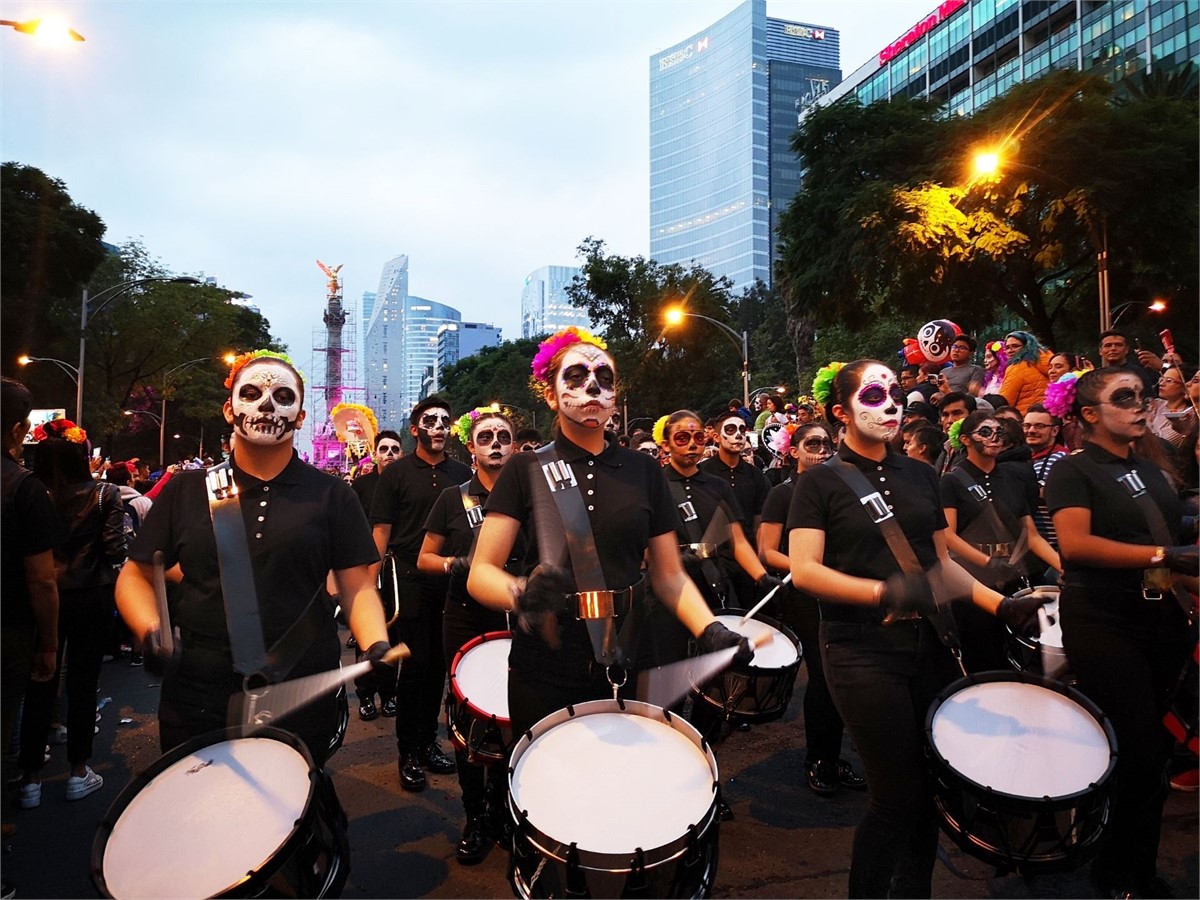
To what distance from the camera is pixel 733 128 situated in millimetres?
166125

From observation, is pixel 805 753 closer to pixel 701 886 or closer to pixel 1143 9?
pixel 701 886

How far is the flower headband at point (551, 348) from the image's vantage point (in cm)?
378

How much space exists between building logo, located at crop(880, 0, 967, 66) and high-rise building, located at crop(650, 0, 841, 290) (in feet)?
232

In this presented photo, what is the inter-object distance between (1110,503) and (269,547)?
341 cm

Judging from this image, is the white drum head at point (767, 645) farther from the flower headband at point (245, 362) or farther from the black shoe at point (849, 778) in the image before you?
the flower headband at point (245, 362)

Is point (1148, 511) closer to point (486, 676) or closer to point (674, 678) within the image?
point (674, 678)

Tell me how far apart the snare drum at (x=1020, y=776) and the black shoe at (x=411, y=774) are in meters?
3.35

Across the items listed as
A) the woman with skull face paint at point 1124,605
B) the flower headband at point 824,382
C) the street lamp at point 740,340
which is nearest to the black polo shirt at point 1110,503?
the woman with skull face paint at point 1124,605

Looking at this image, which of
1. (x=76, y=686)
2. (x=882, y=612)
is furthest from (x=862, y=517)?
(x=76, y=686)

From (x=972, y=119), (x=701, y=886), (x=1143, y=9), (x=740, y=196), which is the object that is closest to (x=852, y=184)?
(x=972, y=119)

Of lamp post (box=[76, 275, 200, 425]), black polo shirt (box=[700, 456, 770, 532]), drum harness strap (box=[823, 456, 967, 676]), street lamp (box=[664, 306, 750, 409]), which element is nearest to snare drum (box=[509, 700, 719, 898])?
drum harness strap (box=[823, 456, 967, 676])

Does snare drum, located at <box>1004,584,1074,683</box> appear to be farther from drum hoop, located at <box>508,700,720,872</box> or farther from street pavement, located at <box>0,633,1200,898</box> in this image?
drum hoop, located at <box>508,700,720,872</box>

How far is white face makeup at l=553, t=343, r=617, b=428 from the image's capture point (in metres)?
3.51

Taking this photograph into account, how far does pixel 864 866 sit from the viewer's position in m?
3.32
